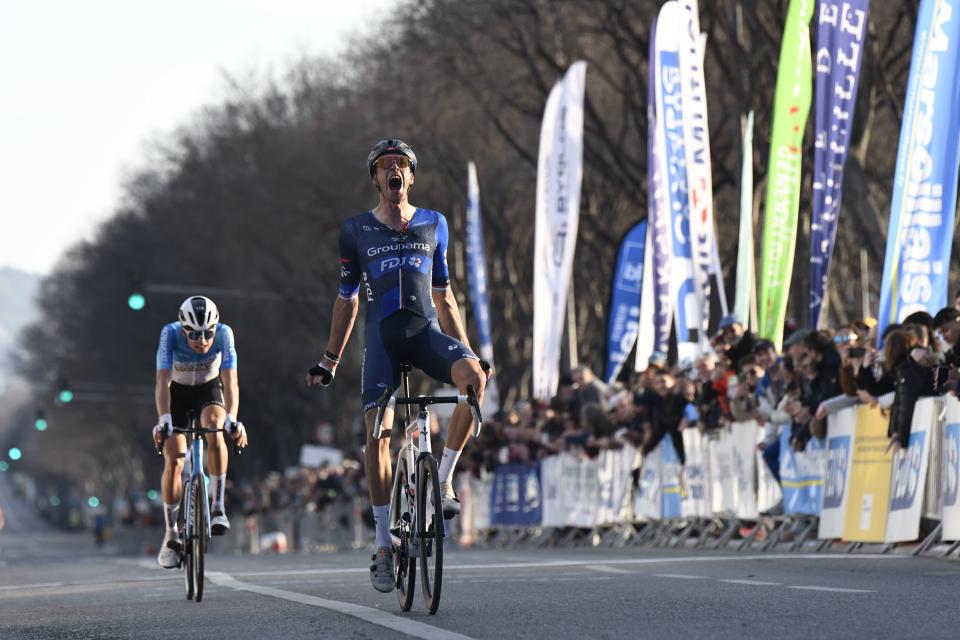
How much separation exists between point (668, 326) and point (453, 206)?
75.3ft

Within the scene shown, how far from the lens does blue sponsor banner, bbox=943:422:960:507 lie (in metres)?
15.2

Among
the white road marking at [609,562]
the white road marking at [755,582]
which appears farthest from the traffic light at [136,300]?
the white road marking at [755,582]

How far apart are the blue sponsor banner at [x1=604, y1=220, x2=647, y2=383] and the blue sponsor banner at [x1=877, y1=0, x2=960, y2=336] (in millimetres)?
12632

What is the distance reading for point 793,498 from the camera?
62.6ft

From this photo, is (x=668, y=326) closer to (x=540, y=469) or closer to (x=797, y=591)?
(x=540, y=469)

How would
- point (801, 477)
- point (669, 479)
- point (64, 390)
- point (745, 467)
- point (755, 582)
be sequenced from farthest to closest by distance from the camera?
1. point (64, 390)
2. point (669, 479)
3. point (745, 467)
4. point (801, 477)
5. point (755, 582)

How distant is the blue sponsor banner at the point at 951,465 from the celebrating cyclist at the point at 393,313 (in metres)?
5.62

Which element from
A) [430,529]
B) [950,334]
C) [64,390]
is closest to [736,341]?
[950,334]

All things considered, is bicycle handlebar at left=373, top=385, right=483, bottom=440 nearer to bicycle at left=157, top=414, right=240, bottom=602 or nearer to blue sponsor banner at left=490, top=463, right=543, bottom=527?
bicycle at left=157, top=414, right=240, bottom=602

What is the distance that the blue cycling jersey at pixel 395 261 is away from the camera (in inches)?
416

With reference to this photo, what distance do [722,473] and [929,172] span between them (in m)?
4.43

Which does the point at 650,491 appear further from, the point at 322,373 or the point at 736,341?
the point at 322,373

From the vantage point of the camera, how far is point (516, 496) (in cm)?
3002

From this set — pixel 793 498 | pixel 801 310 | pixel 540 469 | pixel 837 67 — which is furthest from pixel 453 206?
pixel 793 498
